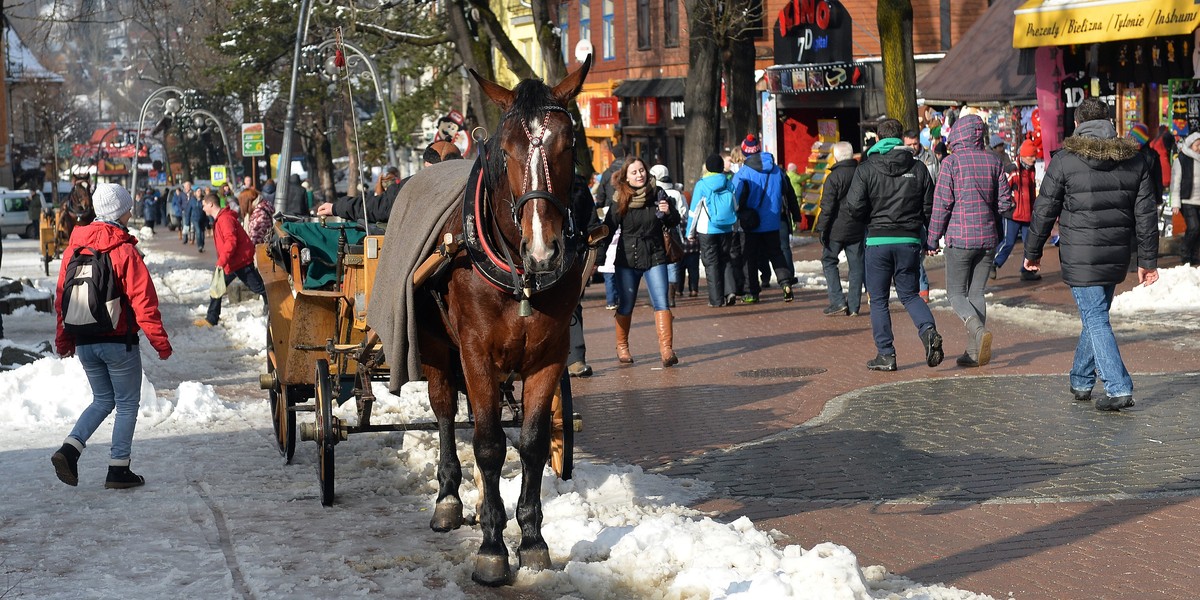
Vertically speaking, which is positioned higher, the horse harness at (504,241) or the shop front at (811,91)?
the shop front at (811,91)

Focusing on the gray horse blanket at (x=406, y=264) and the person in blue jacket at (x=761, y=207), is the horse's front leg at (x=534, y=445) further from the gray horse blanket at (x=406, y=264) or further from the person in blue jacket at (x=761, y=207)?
the person in blue jacket at (x=761, y=207)

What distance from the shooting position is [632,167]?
43.8ft

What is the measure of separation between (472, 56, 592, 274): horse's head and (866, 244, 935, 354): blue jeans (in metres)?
6.55

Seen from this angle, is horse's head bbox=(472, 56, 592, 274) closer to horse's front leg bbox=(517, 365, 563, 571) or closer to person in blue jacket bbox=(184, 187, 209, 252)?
horse's front leg bbox=(517, 365, 563, 571)

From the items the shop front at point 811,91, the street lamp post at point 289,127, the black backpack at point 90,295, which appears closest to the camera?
the black backpack at point 90,295

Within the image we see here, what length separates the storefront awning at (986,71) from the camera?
85.5ft

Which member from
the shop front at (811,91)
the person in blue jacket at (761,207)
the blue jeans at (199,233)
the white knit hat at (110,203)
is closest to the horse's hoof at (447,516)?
the white knit hat at (110,203)

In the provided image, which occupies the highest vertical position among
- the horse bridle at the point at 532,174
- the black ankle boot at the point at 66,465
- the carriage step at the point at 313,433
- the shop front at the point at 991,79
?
the shop front at the point at 991,79

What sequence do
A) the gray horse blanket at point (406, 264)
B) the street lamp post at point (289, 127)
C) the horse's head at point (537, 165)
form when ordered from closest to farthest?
the horse's head at point (537, 165) → the gray horse blanket at point (406, 264) → the street lamp post at point (289, 127)

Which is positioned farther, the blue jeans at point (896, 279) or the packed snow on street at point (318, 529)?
the blue jeans at point (896, 279)

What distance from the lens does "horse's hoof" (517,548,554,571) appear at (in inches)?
259

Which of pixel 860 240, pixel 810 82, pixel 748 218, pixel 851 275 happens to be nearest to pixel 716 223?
pixel 748 218

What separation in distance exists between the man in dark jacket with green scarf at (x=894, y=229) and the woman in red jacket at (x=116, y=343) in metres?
6.09

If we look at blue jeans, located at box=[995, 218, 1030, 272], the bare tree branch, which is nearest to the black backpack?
blue jeans, located at box=[995, 218, 1030, 272]
